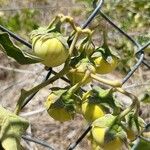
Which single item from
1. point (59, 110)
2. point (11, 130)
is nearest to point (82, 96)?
point (59, 110)

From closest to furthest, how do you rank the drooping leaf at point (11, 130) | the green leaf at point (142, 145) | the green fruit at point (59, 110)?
the drooping leaf at point (11, 130) → the green fruit at point (59, 110) → the green leaf at point (142, 145)

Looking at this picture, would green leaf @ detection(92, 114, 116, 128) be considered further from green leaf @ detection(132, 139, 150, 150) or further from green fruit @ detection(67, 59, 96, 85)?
green leaf @ detection(132, 139, 150, 150)

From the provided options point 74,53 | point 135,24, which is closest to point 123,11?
point 135,24

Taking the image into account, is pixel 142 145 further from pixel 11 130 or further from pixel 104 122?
pixel 11 130

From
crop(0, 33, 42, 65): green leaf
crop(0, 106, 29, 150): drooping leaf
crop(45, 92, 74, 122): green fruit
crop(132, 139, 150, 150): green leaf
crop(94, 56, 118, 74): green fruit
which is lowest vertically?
crop(132, 139, 150, 150): green leaf

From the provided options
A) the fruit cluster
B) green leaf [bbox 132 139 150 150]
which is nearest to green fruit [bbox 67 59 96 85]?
the fruit cluster

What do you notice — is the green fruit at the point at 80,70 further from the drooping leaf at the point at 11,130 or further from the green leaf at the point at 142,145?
the green leaf at the point at 142,145

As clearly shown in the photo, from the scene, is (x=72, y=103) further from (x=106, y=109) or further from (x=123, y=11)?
(x=123, y=11)

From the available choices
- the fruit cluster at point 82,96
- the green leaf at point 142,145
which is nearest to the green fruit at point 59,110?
the fruit cluster at point 82,96
